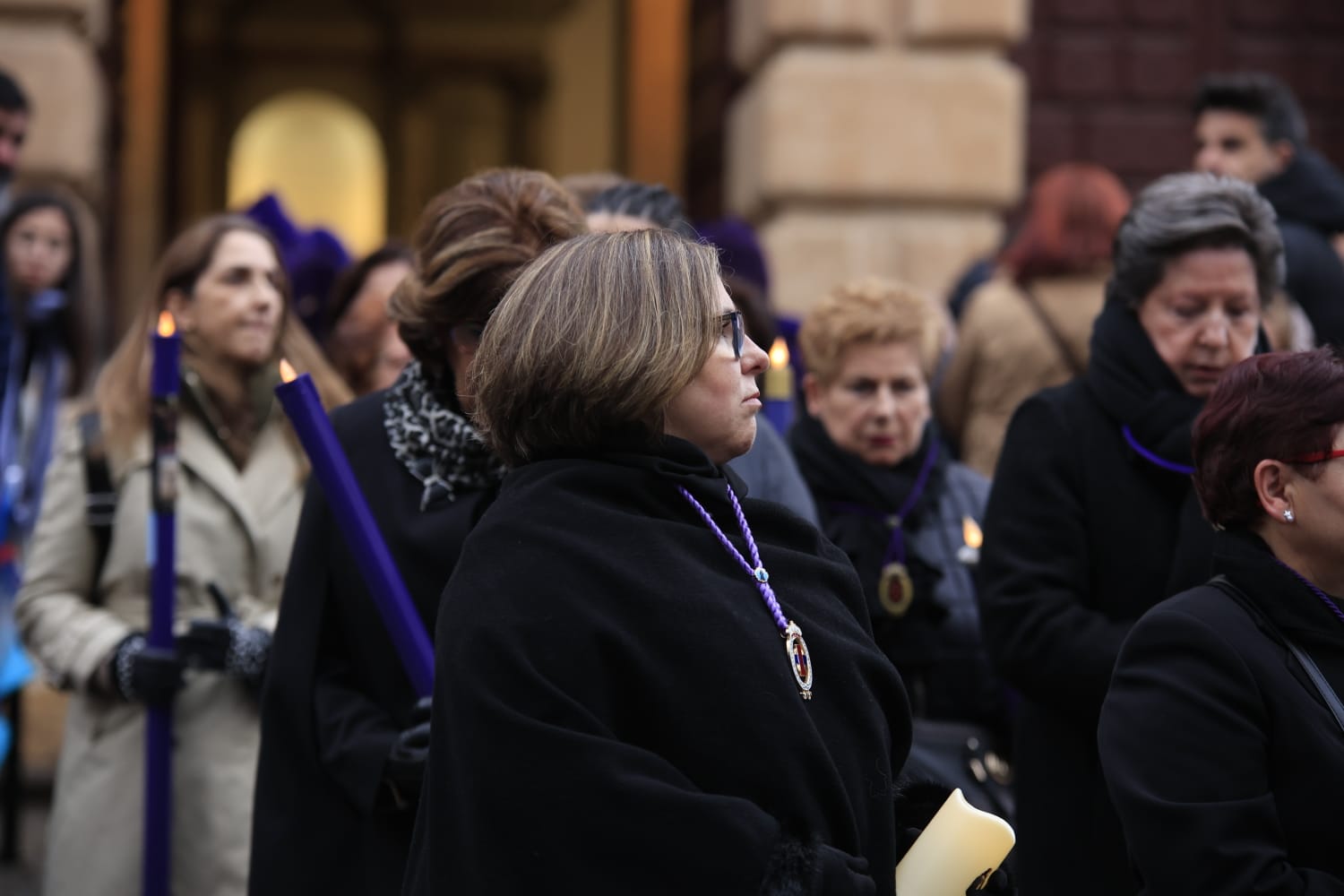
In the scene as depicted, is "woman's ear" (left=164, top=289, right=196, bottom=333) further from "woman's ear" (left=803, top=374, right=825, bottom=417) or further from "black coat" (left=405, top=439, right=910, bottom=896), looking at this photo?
"black coat" (left=405, top=439, right=910, bottom=896)

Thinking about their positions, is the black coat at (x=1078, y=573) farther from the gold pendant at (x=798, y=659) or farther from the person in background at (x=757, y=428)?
the gold pendant at (x=798, y=659)

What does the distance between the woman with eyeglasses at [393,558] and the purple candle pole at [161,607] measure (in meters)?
0.69

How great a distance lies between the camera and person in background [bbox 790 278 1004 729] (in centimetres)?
431

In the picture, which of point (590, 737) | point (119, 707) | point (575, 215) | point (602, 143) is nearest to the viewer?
point (590, 737)

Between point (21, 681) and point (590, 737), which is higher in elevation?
point (590, 737)

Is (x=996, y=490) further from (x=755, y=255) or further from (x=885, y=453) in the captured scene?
(x=755, y=255)

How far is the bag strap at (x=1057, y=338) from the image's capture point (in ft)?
18.4

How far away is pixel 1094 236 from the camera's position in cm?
574

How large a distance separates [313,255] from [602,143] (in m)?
8.58

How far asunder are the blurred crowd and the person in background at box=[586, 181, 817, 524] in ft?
0.05

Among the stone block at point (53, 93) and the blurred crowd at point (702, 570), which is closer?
the blurred crowd at point (702, 570)

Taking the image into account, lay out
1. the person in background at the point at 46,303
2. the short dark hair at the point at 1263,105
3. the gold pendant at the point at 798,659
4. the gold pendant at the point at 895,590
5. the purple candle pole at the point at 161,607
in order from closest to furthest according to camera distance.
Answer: the gold pendant at the point at 798,659
the purple candle pole at the point at 161,607
the gold pendant at the point at 895,590
the short dark hair at the point at 1263,105
the person in background at the point at 46,303

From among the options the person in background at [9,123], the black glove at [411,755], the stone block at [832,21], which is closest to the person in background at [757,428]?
the black glove at [411,755]

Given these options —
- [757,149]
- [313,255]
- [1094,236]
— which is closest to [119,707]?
[313,255]
